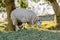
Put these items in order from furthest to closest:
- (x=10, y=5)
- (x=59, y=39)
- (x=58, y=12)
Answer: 1. (x=58, y=12)
2. (x=10, y=5)
3. (x=59, y=39)

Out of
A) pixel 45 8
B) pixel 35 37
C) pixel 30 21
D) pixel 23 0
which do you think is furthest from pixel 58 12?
pixel 45 8

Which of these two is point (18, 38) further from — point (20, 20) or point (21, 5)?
point (21, 5)

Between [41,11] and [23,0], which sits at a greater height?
[23,0]

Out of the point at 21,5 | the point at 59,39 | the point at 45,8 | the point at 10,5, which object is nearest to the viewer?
the point at 59,39

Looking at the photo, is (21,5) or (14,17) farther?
(21,5)

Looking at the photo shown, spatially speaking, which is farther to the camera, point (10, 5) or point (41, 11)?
point (41, 11)

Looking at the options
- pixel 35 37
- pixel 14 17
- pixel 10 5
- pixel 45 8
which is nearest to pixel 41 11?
pixel 45 8

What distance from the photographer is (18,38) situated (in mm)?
6312

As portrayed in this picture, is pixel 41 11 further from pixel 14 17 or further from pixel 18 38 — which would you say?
→ pixel 18 38

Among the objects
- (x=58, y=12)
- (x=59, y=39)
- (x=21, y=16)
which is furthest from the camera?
(x=58, y=12)

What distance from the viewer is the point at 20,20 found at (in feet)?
30.0

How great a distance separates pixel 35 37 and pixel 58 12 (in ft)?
20.7

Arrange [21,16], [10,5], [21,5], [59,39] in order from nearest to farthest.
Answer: [59,39]
[21,16]
[10,5]
[21,5]

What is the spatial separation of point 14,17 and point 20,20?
0.35 meters
